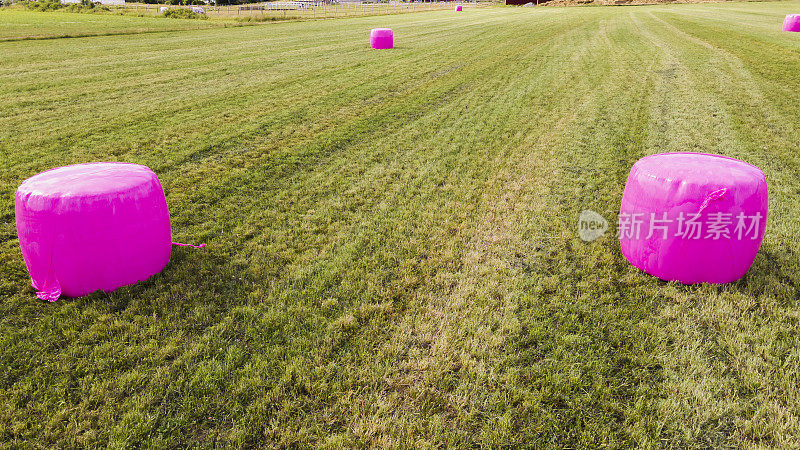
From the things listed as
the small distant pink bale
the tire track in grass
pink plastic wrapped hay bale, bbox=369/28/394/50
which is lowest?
the tire track in grass

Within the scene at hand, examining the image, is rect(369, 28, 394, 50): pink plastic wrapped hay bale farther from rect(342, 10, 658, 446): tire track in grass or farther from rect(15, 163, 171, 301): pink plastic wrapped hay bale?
rect(15, 163, 171, 301): pink plastic wrapped hay bale

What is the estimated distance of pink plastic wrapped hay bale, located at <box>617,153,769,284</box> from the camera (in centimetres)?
366

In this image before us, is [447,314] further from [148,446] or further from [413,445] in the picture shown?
[148,446]

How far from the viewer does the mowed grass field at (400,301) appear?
2732 millimetres

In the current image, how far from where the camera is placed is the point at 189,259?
14.3 feet

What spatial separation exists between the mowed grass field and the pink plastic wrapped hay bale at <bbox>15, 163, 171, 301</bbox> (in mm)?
177

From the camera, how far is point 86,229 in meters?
3.50

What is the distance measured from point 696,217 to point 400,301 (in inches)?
102
